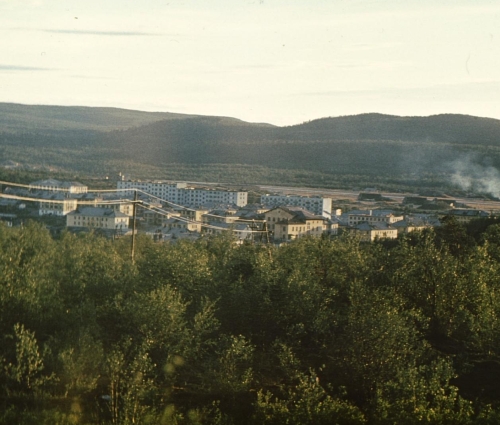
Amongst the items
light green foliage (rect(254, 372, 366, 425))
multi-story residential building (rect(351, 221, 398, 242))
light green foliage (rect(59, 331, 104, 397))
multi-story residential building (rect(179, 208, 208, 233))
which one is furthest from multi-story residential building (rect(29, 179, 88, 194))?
light green foliage (rect(254, 372, 366, 425))

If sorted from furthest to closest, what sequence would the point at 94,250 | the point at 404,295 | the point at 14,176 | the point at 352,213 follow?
1. the point at 14,176
2. the point at 352,213
3. the point at 94,250
4. the point at 404,295

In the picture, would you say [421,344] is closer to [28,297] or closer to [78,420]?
[78,420]

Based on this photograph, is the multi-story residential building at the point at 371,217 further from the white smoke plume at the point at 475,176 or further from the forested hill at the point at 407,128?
the forested hill at the point at 407,128

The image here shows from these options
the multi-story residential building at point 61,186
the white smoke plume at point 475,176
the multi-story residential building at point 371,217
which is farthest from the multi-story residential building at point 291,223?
the white smoke plume at point 475,176

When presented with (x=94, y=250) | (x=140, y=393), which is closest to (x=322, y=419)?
(x=140, y=393)

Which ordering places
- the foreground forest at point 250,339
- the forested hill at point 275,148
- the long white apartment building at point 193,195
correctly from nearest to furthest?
the foreground forest at point 250,339, the long white apartment building at point 193,195, the forested hill at point 275,148

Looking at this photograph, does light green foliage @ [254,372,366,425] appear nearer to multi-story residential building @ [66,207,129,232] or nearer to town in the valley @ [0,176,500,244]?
town in the valley @ [0,176,500,244]

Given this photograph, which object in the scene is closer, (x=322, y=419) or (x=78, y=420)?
(x=322, y=419)

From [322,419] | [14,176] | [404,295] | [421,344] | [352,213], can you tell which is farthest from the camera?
[14,176]
